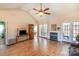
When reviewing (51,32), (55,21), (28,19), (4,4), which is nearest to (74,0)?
(55,21)

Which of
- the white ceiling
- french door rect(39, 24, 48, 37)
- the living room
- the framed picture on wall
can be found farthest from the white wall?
the framed picture on wall

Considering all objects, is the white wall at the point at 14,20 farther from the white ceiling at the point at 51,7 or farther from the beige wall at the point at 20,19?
the white ceiling at the point at 51,7

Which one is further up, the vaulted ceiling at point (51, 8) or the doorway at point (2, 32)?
the vaulted ceiling at point (51, 8)

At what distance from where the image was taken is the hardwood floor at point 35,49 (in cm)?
293

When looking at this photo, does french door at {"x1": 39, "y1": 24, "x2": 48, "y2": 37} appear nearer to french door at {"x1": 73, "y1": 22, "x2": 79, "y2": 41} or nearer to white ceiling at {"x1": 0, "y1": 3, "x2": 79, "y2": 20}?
white ceiling at {"x1": 0, "y1": 3, "x2": 79, "y2": 20}

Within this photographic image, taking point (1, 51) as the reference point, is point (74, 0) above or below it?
above

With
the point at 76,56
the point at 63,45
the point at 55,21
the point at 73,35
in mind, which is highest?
the point at 55,21

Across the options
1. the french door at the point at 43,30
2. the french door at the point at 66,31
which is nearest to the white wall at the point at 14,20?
the french door at the point at 43,30

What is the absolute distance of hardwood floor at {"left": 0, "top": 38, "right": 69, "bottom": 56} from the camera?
293cm

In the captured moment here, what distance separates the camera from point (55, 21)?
3.03 metres

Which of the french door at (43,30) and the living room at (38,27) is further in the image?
the french door at (43,30)

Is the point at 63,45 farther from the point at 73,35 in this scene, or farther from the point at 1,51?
the point at 1,51

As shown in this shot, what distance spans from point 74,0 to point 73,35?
2.44 ft

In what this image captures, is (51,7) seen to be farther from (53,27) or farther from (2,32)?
(2,32)
